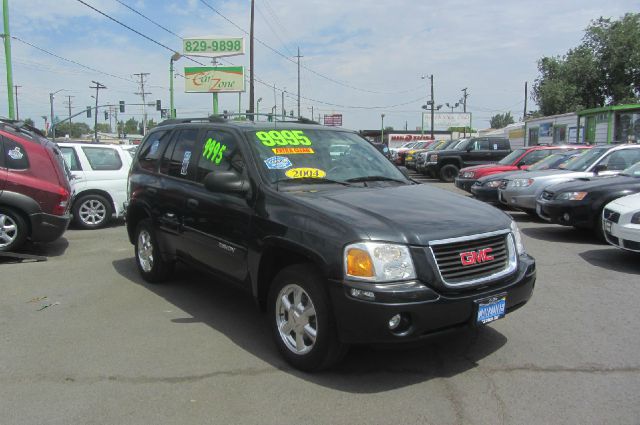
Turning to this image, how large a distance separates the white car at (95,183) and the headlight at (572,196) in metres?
8.07

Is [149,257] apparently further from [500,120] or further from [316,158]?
[500,120]

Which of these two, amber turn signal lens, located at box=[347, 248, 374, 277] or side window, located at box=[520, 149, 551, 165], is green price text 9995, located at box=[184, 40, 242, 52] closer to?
side window, located at box=[520, 149, 551, 165]

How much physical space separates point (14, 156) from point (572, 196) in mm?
8348

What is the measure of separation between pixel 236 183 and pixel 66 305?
8.42 ft

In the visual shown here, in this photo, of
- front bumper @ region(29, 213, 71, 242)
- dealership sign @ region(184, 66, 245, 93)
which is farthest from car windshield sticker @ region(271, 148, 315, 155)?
dealership sign @ region(184, 66, 245, 93)

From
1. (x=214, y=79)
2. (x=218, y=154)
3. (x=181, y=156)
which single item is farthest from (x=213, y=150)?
(x=214, y=79)

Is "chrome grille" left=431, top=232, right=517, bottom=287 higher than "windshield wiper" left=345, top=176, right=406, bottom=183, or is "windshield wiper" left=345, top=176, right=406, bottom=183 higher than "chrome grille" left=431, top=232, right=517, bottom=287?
"windshield wiper" left=345, top=176, right=406, bottom=183

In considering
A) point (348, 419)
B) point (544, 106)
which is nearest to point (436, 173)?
point (348, 419)

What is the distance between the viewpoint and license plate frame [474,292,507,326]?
3604mm

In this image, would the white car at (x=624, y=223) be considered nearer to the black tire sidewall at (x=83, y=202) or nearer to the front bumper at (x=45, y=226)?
the front bumper at (x=45, y=226)

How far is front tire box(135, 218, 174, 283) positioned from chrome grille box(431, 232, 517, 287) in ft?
11.5

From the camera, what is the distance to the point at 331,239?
3549mm

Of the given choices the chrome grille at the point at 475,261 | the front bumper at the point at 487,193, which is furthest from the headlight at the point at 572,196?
the chrome grille at the point at 475,261

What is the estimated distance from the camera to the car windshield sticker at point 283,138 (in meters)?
4.77
